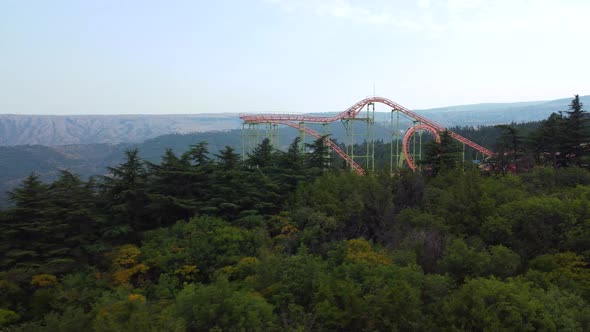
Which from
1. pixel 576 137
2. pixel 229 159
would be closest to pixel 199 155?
pixel 229 159

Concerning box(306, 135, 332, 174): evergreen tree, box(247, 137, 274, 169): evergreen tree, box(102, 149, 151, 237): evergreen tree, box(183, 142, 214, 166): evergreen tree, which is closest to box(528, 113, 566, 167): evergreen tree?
box(306, 135, 332, 174): evergreen tree

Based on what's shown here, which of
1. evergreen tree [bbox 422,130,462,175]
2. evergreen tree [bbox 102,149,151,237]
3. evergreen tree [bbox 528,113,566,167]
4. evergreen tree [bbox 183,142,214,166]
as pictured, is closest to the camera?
evergreen tree [bbox 102,149,151,237]

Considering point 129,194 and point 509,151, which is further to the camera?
point 509,151

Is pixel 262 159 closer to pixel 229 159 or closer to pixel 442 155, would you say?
pixel 229 159

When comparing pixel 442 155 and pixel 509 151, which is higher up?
pixel 442 155

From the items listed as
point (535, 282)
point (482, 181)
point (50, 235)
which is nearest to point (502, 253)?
point (535, 282)

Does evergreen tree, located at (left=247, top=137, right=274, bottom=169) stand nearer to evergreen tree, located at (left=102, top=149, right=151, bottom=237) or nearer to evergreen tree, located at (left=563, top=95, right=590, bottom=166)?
evergreen tree, located at (left=102, top=149, right=151, bottom=237)

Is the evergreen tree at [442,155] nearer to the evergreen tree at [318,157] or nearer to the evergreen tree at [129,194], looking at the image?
the evergreen tree at [318,157]

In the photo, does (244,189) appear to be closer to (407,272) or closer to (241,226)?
(241,226)

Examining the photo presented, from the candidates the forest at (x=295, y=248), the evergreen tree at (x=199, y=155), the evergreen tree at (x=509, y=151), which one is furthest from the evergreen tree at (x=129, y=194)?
the evergreen tree at (x=509, y=151)
